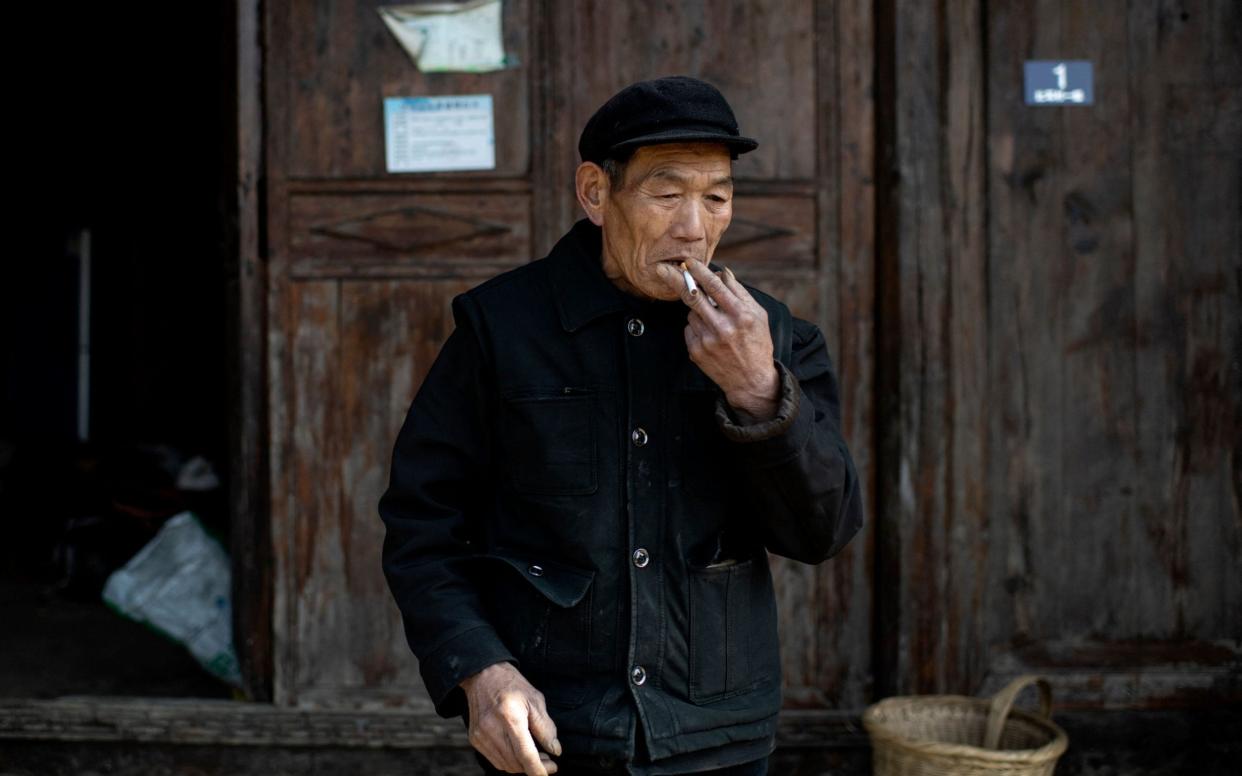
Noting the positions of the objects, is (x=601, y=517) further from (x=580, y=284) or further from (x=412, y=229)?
(x=412, y=229)

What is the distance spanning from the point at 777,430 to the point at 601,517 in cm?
32

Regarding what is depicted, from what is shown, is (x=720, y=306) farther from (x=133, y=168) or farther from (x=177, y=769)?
(x=133, y=168)

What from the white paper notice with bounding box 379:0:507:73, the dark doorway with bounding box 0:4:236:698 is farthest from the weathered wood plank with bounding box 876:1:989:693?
the dark doorway with bounding box 0:4:236:698

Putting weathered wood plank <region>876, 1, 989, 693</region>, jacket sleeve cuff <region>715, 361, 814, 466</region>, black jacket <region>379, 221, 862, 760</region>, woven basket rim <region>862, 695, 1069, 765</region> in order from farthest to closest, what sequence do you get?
weathered wood plank <region>876, 1, 989, 693</region> → woven basket rim <region>862, 695, 1069, 765</region> → black jacket <region>379, 221, 862, 760</region> → jacket sleeve cuff <region>715, 361, 814, 466</region>

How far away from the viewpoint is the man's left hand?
5.25 feet

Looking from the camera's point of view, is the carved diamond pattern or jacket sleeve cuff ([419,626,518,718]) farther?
the carved diamond pattern

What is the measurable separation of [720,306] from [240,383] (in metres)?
2.39

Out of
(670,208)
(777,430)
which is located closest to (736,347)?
(777,430)

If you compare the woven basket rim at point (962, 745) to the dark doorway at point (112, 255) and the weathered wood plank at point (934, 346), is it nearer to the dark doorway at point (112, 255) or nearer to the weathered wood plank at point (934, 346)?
the weathered wood plank at point (934, 346)

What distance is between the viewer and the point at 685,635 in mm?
1733

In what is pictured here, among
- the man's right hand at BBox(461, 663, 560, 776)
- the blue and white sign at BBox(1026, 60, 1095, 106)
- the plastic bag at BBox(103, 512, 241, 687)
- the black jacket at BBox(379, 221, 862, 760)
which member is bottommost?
the plastic bag at BBox(103, 512, 241, 687)

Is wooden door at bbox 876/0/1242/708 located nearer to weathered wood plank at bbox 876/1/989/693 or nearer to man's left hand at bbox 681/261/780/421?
weathered wood plank at bbox 876/1/989/693

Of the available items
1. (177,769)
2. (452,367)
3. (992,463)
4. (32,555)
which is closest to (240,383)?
(177,769)

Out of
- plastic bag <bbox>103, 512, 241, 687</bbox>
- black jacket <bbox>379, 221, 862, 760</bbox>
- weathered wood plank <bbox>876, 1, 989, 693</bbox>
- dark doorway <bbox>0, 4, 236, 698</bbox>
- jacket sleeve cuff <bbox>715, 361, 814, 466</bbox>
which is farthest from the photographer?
dark doorway <bbox>0, 4, 236, 698</bbox>
